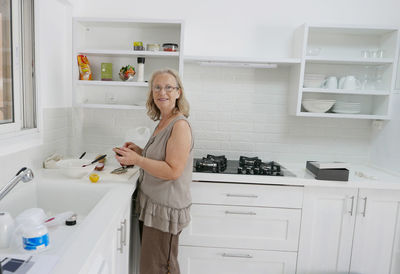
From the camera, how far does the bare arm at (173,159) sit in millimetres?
1478

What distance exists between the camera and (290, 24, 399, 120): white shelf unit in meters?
2.19

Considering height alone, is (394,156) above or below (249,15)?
below

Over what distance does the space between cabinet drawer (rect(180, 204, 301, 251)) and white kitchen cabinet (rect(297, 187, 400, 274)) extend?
109 mm

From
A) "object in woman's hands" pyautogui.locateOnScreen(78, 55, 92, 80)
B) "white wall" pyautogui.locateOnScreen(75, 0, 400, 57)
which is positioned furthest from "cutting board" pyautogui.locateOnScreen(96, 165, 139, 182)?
"white wall" pyautogui.locateOnScreen(75, 0, 400, 57)

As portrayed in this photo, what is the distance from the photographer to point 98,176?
1683mm

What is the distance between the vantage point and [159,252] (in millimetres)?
1650

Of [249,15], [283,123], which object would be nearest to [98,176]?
[283,123]

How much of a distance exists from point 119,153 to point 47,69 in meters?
0.91

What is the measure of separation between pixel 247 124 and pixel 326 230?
1.08 metres

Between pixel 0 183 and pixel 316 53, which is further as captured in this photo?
pixel 316 53

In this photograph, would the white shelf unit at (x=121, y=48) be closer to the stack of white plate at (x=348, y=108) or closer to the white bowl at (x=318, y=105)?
the white bowl at (x=318, y=105)

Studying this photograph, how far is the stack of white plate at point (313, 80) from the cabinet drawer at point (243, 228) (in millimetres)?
1040

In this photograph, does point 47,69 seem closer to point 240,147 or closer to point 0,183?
point 0,183

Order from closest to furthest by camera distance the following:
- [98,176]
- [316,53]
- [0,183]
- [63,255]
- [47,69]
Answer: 1. [63,255]
2. [0,183]
3. [98,176]
4. [47,69]
5. [316,53]
